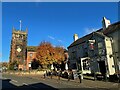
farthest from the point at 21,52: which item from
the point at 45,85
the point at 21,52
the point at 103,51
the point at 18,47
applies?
the point at 45,85

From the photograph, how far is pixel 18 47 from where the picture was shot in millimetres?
70438

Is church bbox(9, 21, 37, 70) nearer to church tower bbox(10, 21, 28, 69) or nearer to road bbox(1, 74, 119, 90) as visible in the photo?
church tower bbox(10, 21, 28, 69)

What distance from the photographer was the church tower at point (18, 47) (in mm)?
68938

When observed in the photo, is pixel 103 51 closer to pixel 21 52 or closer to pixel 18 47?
pixel 21 52

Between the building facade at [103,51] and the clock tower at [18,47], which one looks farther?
the clock tower at [18,47]

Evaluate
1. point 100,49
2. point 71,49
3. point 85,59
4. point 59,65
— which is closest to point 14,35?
point 59,65

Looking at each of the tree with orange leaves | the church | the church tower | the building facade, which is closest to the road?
the building facade

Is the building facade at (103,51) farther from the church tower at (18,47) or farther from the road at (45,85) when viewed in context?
the church tower at (18,47)

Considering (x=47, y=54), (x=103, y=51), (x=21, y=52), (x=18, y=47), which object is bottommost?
(x=103, y=51)

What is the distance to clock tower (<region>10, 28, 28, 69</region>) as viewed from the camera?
226 feet

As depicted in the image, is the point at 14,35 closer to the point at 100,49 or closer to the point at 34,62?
the point at 34,62

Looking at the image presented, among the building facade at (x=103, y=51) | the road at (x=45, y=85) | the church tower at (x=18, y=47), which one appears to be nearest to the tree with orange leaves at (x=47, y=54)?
the church tower at (x=18, y=47)

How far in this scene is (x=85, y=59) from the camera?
42812 millimetres

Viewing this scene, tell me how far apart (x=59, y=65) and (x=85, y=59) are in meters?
20.5
